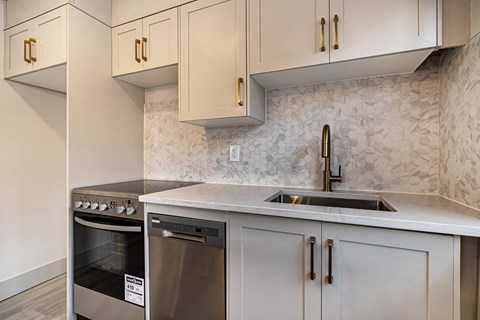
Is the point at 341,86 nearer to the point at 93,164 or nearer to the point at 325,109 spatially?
the point at 325,109

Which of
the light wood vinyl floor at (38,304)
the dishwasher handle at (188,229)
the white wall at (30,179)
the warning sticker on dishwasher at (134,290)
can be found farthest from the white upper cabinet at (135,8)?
the light wood vinyl floor at (38,304)

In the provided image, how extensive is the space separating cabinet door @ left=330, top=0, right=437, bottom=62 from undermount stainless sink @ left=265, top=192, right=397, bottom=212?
781 millimetres

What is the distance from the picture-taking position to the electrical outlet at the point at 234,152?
1.87m

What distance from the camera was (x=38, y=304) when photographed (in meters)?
1.89

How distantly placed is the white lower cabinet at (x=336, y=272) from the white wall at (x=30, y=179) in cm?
210

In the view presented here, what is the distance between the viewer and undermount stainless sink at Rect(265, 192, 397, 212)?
1.37 m

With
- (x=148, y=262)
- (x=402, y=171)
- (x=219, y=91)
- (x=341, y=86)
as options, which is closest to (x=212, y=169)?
(x=219, y=91)

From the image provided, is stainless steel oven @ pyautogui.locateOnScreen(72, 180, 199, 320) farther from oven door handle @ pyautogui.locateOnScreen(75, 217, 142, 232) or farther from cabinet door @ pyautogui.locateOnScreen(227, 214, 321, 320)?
cabinet door @ pyautogui.locateOnScreen(227, 214, 321, 320)

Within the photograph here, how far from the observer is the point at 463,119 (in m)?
1.09

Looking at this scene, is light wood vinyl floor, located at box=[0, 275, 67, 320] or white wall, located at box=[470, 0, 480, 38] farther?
light wood vinyl floor, located at box=[0, 275, 67, 320]

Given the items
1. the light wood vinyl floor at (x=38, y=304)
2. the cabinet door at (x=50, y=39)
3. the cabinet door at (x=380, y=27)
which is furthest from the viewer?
the light wood vinyl floor at (x=38, y=304)

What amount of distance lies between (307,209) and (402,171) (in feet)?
2.73

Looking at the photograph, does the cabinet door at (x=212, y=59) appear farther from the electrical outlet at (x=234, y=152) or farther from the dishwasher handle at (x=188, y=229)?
the dishwasher handle at (x=188, y=229)

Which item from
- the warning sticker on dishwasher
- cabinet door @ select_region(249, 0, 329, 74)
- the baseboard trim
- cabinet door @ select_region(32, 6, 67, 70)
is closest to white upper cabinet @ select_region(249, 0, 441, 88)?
cabinet door @ select_region(249, 0, 329, 74)
